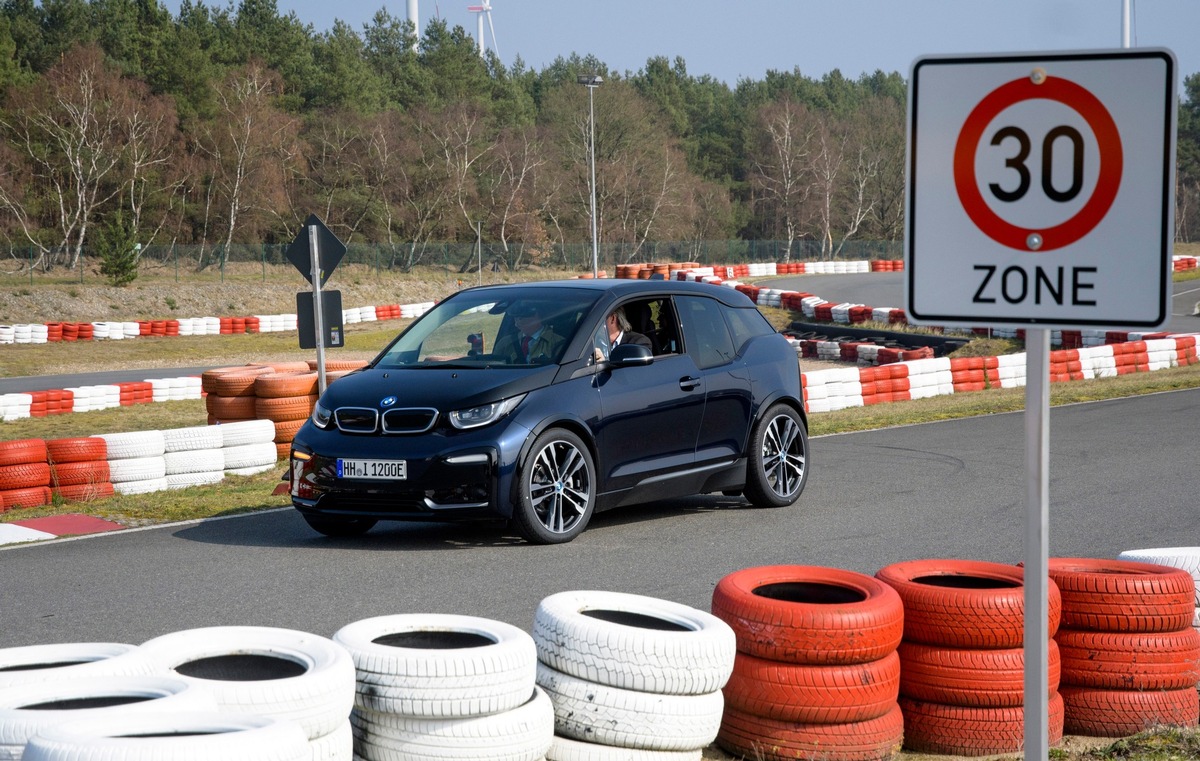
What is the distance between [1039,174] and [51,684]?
115 inches

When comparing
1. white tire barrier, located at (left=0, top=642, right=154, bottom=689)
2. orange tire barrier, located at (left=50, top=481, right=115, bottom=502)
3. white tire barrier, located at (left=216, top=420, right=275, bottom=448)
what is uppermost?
white tire barrier, located at (left=0, top=642, right=154, bottom=689)

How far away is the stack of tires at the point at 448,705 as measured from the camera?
408cm

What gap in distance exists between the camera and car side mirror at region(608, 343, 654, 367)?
Answer: 909 cm

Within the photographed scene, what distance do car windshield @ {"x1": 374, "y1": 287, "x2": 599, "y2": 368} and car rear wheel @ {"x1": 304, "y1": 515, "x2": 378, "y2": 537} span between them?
116 cm

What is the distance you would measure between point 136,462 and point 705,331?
18.2 ft

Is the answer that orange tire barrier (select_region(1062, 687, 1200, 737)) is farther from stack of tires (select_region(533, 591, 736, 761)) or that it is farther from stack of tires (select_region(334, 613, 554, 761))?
stack of tires (select_region(334, 613, 554, 761))

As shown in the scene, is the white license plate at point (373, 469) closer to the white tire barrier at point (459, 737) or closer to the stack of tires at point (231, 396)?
the white tire barrier at point (459, 737)

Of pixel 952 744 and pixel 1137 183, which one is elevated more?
pixel 1137 183

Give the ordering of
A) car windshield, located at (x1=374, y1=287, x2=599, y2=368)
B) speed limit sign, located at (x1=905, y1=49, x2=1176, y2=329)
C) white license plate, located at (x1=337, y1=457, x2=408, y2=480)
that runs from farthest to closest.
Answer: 1. car windshield, located at (x1=374, y1=287, x2=599, y2=368)
2. white license plate, located at (x1=337, y1=457, x2=408, y2=480)
3. speed limit sign, located at (x1=905, y1=49, x2=1176, y2=329)

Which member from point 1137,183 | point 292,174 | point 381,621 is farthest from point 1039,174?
point 292,174

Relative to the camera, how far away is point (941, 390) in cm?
2303

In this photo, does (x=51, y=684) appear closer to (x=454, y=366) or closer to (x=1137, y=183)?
(x=1137, y=183)

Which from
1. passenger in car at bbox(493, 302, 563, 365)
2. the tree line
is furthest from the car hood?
the tree line

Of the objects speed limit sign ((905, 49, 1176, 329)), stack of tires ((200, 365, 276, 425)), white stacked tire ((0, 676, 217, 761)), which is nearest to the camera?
speed limit sign ((905, 49, 1176, 329))
